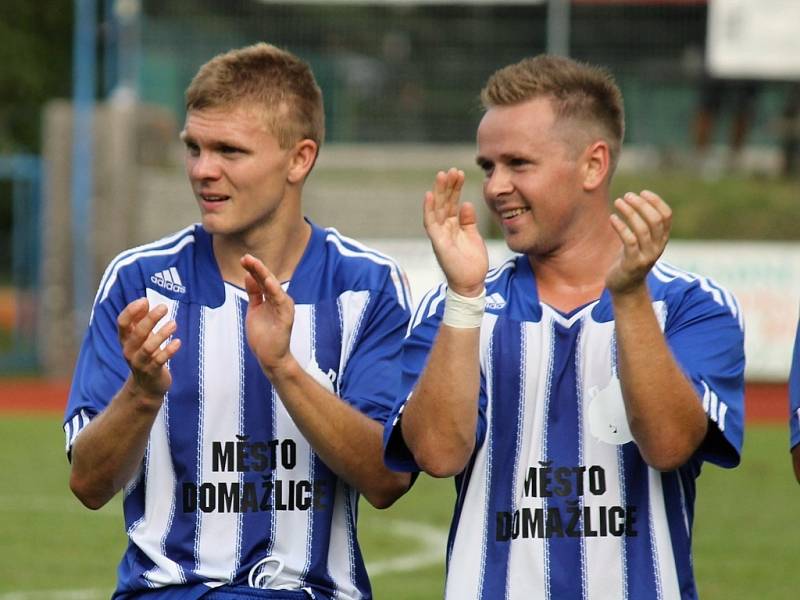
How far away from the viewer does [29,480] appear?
11.6 m

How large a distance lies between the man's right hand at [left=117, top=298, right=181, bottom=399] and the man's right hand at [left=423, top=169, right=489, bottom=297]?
25.9 inches

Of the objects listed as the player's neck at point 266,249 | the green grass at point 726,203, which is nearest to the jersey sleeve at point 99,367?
the player's neck at point 266,249

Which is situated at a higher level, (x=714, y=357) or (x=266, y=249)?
(x=266, y=249)

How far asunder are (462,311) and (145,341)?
750 mm

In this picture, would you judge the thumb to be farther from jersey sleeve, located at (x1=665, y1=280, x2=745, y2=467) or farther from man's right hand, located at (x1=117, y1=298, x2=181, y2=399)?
man's right hand, located at (x1=117, y1=298, x2=181, y2=399)

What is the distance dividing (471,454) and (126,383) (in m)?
0.86

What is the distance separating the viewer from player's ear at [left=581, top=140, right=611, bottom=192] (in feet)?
13.1

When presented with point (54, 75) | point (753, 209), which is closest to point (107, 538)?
point (753, 209)

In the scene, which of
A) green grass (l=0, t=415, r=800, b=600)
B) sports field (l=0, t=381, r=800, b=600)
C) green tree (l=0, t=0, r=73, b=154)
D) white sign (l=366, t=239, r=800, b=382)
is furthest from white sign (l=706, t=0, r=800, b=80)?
green tree (l=0, t=0, r=73, b=154)

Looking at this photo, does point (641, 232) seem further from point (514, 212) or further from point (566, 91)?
point (566, 91)

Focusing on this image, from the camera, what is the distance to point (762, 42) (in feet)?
62.9

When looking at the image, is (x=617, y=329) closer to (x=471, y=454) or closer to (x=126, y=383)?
(x=471, y=454)

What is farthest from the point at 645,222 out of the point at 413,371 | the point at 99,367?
the point at 99,367

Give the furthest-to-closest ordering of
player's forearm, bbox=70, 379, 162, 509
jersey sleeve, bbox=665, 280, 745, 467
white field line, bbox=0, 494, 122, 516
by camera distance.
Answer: white field line, bbox=0, 494, 122, 516, player's forearm, bbox=70, 379, 162, 509, jersey sleeve, bbox=665, 280, 745, 467
